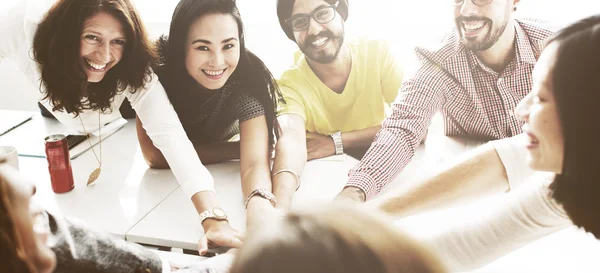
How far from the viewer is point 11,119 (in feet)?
8.75

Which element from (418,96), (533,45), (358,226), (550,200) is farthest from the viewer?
(418,96)

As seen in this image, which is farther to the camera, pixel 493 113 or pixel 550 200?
pixel 493 113

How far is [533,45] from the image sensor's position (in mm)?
1767

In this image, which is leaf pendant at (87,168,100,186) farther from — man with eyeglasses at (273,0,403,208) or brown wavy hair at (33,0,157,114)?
man with eyeglasses at (273,0,403,208)

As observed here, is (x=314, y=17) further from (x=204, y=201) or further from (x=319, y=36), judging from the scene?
(x=204, y=201)

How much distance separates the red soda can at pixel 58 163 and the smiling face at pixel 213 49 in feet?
1.94

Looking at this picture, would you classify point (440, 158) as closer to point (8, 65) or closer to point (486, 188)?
point (486, 188)

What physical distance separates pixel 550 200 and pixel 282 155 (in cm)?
108

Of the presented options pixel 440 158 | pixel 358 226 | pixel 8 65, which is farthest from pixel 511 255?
pixel 8 65

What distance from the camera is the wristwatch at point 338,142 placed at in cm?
207

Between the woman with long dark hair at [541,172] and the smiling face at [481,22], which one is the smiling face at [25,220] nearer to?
the woman with long dark hair at [541,172]

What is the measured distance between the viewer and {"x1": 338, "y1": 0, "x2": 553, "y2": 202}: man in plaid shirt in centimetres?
177

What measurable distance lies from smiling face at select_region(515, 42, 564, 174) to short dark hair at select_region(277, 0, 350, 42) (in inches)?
32.1

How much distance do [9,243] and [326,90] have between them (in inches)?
52.5
